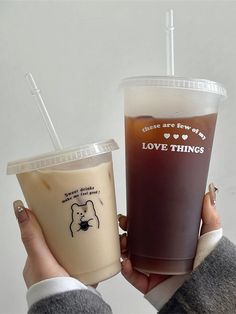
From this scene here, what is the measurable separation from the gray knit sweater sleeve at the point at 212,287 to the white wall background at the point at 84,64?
30 cm

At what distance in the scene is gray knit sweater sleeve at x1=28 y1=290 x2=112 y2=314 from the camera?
68cm

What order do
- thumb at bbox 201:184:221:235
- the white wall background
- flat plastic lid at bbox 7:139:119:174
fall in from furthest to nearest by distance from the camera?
the white wall background → thumb at bbox 201:184:221:235 → flat plastic lid at bbox 7:139:119:174

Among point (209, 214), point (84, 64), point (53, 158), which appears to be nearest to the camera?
point (53, 158)

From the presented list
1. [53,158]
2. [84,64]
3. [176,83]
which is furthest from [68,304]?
[84,64]

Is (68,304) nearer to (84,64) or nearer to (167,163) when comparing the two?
(167,163)

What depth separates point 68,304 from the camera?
69 centimetres

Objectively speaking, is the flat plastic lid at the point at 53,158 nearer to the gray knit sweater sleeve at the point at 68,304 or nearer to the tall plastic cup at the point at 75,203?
the tall plastic cup at the point at 75,203

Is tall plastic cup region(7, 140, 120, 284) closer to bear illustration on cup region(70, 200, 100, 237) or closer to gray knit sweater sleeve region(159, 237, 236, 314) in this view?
bear illustration on cup region(70, 200, 100, 237)

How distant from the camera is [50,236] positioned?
2.37 ft

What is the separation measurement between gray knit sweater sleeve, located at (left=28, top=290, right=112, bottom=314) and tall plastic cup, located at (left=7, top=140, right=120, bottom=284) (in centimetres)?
4

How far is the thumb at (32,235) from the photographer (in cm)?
71

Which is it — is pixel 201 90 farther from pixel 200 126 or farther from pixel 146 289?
pixel 146 289

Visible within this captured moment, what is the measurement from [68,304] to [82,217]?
0.14m

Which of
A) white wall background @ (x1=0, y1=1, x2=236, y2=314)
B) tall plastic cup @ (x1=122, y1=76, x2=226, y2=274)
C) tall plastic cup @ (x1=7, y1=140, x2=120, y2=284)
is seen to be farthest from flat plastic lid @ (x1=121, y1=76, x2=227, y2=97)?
white wall background @ (x1=0, y1=1, x2=236, y2=314)
